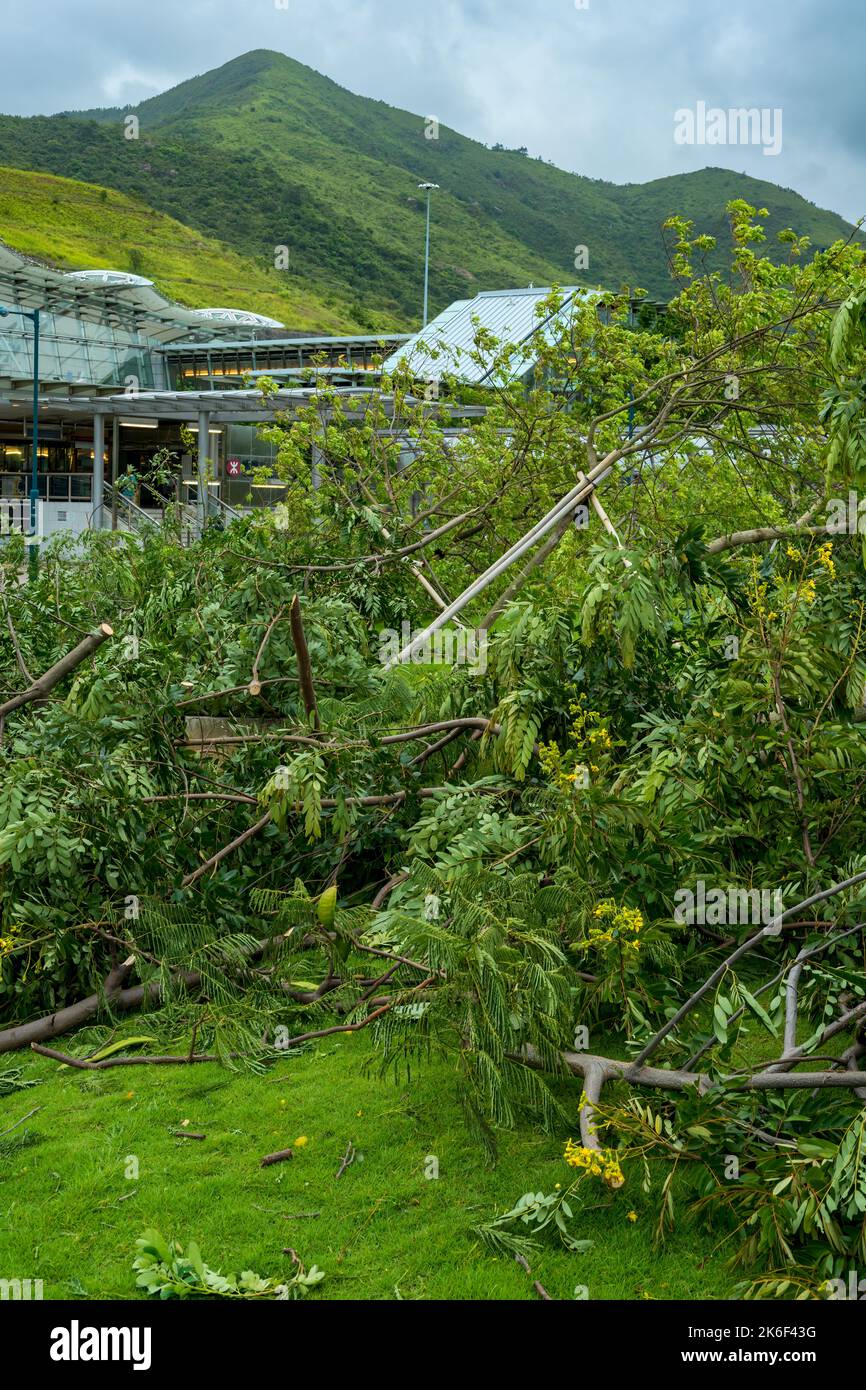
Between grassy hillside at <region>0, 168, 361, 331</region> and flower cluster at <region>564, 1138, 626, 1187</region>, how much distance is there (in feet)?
269

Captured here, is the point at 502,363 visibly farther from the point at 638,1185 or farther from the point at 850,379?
the point at 638,1185

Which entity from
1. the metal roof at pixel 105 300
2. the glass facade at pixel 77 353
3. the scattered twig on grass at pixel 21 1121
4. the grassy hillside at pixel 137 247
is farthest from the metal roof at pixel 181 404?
the grassy hillside at pixel 137 247

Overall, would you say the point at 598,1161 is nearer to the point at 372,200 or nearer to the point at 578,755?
the point at 578,755

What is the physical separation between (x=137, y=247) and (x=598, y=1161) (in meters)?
93.2

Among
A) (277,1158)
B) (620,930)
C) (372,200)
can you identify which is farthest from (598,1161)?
(372,200)

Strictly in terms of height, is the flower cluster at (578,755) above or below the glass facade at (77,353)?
below

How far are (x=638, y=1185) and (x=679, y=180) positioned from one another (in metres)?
113

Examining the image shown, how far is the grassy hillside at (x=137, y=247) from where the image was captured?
3322 inches

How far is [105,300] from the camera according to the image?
43062 millimetres

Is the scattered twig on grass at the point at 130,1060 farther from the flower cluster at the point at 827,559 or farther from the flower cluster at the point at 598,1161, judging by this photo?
the flower cluster at the point at 827,559

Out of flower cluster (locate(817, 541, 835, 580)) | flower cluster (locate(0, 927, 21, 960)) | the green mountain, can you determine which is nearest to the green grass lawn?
flower cluster (locate(0, 927, 21, 960))

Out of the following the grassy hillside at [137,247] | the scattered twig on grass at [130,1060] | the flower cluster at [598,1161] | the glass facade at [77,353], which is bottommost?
the scattered twig on grass at [130,1060]

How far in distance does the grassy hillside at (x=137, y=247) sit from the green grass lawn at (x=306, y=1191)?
8067 centimetres

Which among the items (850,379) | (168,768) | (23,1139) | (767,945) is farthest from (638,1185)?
(168,768)
